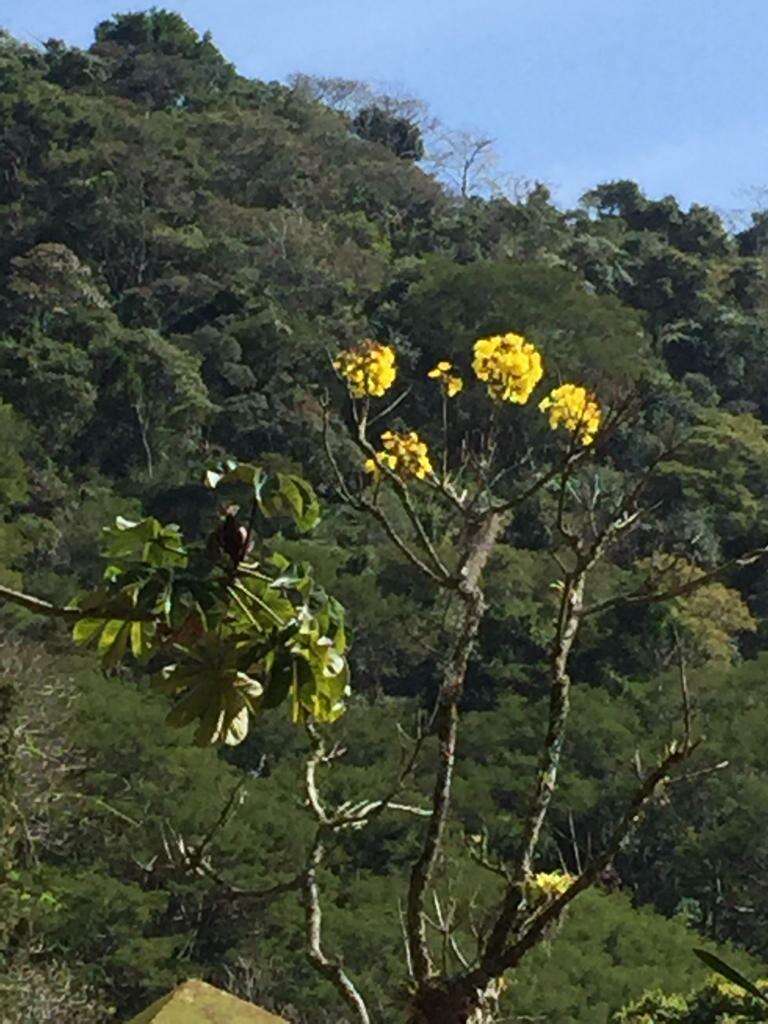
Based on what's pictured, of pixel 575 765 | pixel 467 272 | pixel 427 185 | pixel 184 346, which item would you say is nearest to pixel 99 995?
pixel 575 765

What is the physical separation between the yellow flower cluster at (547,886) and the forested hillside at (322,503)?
24 cm

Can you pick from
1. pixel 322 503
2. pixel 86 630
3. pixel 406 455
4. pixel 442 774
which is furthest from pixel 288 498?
pixel 322 503

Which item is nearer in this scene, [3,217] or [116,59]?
[3,217]

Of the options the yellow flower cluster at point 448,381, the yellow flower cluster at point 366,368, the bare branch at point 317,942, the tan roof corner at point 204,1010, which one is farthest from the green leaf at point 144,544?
the yellow flower cluster at point 448,381

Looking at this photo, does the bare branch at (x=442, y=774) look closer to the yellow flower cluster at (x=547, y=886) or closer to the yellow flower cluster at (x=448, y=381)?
the yellow flower cluster at (x=547, y=886)

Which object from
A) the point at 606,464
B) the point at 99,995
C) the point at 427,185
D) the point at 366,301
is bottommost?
the point at 99,995

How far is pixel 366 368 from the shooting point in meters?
3.27

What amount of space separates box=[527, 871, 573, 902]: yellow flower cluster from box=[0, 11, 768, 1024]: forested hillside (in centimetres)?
24

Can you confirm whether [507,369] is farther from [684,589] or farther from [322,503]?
[322,503]

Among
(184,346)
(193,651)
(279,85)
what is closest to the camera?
(193,651)

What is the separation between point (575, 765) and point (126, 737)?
5.74m

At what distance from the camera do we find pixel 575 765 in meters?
21.3

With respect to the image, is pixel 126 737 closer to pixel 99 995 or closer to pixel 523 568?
pixel 99 995

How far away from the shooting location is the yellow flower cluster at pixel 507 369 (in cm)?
311
